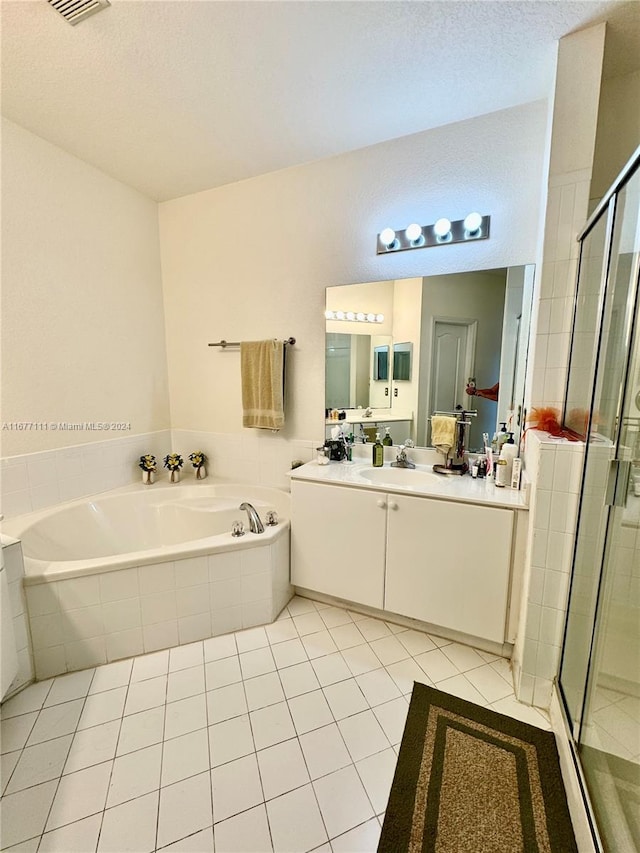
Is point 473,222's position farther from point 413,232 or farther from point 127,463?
point 127,463

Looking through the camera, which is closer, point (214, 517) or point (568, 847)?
point (568, 847)

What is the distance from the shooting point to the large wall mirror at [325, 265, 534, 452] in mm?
1891

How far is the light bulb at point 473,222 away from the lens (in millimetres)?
1863

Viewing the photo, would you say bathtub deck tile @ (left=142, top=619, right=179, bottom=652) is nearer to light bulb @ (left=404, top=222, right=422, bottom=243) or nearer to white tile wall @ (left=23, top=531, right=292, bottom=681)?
white tile wall @ (left=23, top=531, right=292, bottom=681)

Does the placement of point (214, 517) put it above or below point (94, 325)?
below

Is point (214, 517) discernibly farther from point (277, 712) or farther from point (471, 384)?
point (471, 384)

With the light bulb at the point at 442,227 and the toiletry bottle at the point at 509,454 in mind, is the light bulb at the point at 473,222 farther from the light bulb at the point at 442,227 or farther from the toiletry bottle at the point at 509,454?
the toiletry bottle at the point at 509,454

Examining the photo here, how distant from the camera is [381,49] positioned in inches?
57.1

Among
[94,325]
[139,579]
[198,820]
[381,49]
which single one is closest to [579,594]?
[198,820]

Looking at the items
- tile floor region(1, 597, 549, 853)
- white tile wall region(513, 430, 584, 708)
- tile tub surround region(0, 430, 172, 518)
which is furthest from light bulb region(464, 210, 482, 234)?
tile tub surround region(0, 430, 172, 518)

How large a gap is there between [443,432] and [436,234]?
1.10 meters

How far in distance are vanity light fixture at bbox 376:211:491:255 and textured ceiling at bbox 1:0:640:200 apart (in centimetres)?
50

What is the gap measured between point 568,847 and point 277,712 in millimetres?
969

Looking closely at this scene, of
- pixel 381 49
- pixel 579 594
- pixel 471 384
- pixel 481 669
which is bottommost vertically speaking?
pixel 481 669
